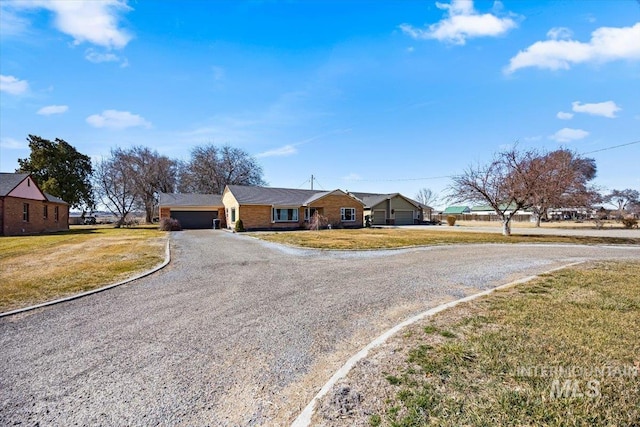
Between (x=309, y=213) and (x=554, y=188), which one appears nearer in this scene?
(x=554, y=188)

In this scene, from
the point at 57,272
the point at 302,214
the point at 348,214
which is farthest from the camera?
the point at 348,214

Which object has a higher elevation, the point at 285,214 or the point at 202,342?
the point at 285,214

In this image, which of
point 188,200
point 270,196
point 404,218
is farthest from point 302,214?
point 404,218

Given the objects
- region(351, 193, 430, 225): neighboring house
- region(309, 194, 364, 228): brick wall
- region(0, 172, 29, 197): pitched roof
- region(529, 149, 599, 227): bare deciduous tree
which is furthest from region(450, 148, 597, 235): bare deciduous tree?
region(0, 172, 29, 197): pitched roof

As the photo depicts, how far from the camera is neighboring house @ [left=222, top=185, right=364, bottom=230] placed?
28.2m

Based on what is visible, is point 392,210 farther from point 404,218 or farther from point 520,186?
point 520,186

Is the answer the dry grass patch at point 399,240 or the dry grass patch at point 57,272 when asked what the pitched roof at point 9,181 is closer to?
the dry grass patch at point 57,272

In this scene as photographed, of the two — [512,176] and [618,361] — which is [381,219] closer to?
[512,176]

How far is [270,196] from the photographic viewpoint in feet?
101

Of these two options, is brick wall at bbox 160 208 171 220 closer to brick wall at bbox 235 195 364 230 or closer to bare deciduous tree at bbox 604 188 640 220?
brick wall at bbox 235 195 364 230

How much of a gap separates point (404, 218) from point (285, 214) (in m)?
20.4

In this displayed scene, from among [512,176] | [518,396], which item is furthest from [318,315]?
[512,176]

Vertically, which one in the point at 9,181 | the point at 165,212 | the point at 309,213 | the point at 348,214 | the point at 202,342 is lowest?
the point at 202,342

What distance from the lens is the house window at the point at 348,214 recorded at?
106ft
